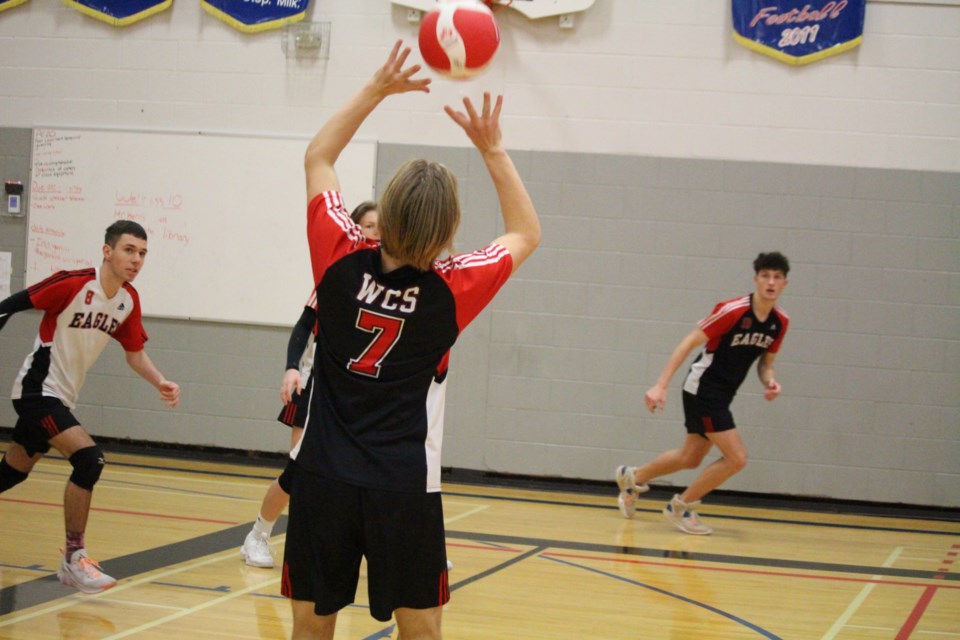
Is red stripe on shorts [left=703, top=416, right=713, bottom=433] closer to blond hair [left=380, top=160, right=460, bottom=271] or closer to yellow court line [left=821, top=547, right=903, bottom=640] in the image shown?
yellow court line [left=821, top=547, right=903, bottom=640]

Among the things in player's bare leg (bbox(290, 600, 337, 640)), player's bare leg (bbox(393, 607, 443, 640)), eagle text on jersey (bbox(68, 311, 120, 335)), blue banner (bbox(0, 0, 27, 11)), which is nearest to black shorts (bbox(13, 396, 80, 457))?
eagle text on jersey (bbox(68, 311, 120, 335))

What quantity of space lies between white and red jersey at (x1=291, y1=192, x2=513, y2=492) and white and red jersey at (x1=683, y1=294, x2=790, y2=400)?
4.58 m

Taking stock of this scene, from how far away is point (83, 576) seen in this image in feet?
15.2

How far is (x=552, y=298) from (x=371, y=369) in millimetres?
6357

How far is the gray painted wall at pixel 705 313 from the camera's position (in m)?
8.27

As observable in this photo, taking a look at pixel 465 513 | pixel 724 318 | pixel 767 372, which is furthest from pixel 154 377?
pixel 767 372

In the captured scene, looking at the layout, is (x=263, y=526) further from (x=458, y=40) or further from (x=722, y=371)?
(x=722, y=371)

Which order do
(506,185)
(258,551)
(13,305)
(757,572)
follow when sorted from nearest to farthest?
(506,185) < (13,305) < (258,551) < (757,572)

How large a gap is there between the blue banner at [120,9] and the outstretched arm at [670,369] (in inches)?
221

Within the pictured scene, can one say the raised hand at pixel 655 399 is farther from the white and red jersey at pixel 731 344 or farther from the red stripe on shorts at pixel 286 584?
the red stripe on shorts at pixel 286 584

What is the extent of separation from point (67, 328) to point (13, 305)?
0.33 m

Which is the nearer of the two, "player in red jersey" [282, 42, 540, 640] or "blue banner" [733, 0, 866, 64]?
"player in red jersey" [282, 42, 540, 640]

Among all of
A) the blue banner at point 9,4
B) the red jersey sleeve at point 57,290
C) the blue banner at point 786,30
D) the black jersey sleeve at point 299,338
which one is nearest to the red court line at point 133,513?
the red jersey sleeve at point 57,290

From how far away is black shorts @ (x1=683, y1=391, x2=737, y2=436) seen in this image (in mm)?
6859
